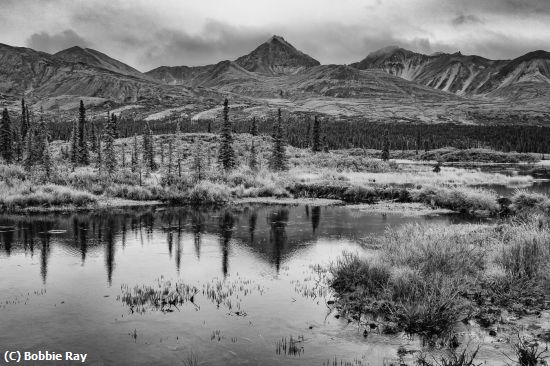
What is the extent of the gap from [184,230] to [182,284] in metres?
11.6

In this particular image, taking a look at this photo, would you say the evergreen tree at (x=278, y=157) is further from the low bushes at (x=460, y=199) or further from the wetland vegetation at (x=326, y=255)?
the low bushes at (x=460, y=199)

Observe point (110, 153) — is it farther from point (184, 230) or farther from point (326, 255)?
point (326, 255)

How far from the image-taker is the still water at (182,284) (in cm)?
1144

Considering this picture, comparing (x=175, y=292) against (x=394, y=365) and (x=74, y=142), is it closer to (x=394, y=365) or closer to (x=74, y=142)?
(x=394, y=365)

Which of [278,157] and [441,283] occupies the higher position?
[278,157]

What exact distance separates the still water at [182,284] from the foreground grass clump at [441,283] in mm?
986

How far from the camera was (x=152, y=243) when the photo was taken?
24.5 meters

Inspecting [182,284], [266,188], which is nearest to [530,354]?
[182,284]

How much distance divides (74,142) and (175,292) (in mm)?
64338

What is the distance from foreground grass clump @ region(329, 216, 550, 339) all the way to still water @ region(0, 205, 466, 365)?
986 mm

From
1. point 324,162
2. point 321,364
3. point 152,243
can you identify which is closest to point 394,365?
point 321,364

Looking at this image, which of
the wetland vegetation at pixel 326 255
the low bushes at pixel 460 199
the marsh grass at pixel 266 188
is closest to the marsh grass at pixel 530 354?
the wetland vegetation at pixel 326 255

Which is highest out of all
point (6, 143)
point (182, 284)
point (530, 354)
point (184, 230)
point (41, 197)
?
point (6, 143)

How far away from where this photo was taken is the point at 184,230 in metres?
28.0
